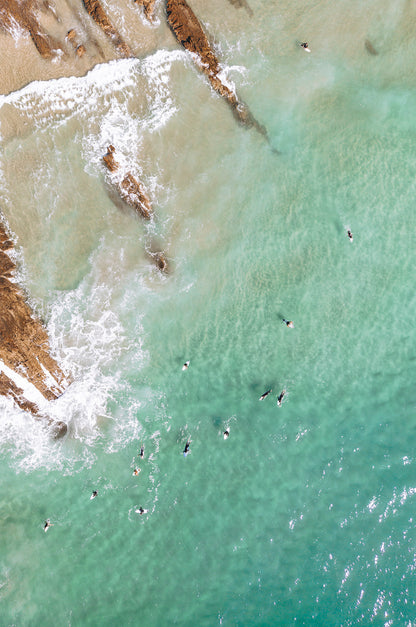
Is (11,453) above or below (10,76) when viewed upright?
below

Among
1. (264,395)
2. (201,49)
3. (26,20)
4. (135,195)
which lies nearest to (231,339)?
(264,395)

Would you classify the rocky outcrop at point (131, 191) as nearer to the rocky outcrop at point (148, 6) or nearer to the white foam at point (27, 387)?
the rocky outcrop at point (148, 6)

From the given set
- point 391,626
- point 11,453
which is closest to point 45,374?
point 11,453

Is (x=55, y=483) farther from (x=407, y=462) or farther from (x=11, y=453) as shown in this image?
(x=407, y=462)

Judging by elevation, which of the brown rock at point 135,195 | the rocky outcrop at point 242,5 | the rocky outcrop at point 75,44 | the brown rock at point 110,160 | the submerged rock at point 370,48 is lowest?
the submerged rock at point 370,48

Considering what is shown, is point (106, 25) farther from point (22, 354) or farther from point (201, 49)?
point (22, 354)

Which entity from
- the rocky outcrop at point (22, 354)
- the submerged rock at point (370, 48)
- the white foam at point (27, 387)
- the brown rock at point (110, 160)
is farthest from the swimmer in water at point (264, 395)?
the submerged rock at point (370, 48)

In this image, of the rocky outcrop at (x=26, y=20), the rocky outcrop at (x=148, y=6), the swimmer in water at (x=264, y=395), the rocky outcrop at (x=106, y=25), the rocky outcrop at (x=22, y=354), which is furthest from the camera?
the swimmer in water at (x=264, y=395)
